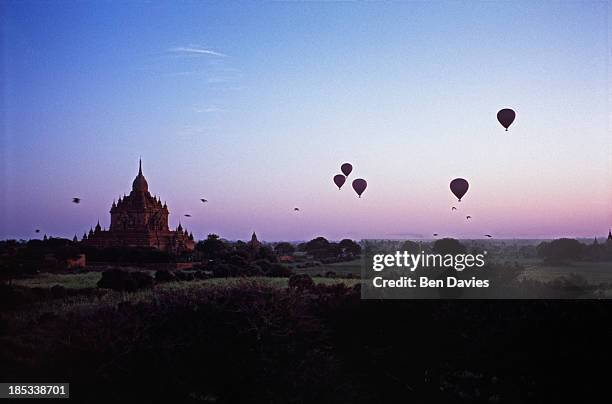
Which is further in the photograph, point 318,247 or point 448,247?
point 318,247

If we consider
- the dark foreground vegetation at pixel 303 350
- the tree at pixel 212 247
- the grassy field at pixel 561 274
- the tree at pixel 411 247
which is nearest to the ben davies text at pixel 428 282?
the dark foreground vegetation at pixel 303 350

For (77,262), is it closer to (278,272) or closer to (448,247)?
(278,272)

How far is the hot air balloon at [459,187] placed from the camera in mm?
18531

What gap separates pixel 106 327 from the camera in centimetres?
1045

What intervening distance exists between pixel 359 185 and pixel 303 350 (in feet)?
33.2

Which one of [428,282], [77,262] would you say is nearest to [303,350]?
[428,282]

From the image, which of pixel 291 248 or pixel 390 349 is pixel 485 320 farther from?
pixel 291 248

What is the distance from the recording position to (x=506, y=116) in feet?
54.0

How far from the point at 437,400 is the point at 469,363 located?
1000 mm

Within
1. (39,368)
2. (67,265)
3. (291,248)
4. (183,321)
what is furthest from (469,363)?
(291,248)

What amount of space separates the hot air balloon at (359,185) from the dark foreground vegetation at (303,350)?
8.40 meters

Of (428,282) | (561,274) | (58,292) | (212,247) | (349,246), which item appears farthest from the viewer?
(349,246)

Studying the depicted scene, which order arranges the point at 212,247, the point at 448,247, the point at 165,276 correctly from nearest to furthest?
1. the point at 448,247
2. the point at 165,276
3. the point at 212,247

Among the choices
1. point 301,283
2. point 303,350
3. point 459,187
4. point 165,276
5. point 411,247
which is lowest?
point 303,350
